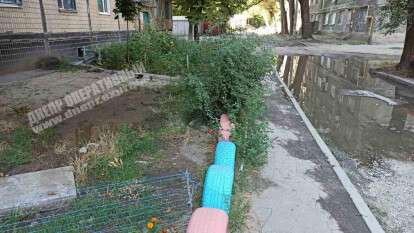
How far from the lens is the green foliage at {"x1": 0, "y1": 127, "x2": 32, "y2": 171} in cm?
365

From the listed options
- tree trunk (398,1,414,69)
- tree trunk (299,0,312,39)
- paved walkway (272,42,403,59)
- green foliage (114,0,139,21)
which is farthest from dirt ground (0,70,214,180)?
tree trunk (299,0,312,39)

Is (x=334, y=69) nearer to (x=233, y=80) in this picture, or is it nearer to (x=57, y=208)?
(x=233, y=80)

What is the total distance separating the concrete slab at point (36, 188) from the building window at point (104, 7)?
13.6 metres

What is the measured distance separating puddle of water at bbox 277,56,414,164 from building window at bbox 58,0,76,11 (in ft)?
29.0

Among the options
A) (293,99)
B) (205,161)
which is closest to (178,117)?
(205,161)

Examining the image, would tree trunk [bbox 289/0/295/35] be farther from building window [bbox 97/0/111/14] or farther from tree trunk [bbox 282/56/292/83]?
building window [bbox 97/0/111/14]

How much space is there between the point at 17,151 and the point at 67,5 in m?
10.2

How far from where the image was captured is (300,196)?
10.9ft

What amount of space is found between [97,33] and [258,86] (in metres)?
11.7

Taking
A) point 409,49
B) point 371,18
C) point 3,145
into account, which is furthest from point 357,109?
point 371,18

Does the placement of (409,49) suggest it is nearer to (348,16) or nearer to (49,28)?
(49,28)

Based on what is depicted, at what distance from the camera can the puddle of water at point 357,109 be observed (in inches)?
198

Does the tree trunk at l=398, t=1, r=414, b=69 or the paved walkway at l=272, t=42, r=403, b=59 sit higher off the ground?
the tree trunk at l=398, t=1, r=414, b=69

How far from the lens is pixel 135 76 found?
28.7 ft
